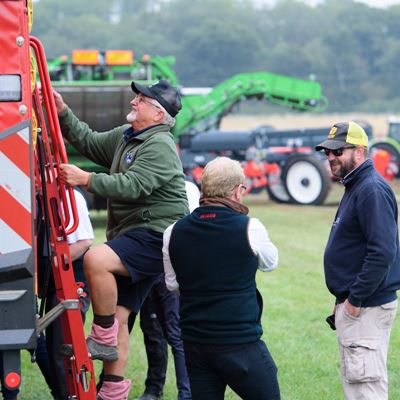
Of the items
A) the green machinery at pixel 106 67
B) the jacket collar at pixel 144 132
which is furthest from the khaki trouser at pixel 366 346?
the green machinery at pixel 106 67

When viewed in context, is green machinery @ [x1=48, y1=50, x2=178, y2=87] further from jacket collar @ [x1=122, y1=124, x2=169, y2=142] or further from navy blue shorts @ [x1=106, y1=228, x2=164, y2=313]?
navy blue shorts @ [x1=106, y1=228, x2=164, y2=313]

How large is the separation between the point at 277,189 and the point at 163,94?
17.5 metres

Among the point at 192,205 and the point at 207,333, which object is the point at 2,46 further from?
the point at 192,205

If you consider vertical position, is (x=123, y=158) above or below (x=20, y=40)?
below

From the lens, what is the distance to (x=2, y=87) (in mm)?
4746

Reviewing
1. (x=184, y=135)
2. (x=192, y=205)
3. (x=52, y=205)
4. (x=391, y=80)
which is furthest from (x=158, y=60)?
(x=391, y=80)

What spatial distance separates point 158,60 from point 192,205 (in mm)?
13994

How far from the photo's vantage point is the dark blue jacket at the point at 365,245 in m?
5.29

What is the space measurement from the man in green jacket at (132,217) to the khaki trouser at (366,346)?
110cm

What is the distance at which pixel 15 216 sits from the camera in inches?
189

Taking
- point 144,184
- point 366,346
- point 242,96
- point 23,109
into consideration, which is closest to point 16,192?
point 23,109

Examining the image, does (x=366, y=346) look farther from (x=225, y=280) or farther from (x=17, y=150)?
(x=17, y=150)

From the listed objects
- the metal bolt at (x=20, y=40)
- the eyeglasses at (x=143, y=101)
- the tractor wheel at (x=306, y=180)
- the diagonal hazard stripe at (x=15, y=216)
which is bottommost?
the tractor wheel at (x=306, y=180)

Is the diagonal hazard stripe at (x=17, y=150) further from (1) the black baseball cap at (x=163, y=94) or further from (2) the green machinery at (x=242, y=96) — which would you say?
(2) the green machinery at (x=242, y=96)
